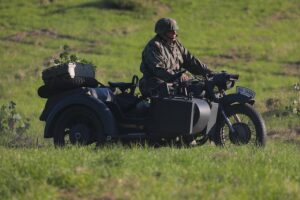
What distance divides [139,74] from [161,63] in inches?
684

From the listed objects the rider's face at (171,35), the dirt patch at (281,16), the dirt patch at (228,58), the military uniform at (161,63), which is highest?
the dirt patch at (281,16)

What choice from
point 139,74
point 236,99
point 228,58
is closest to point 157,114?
point 236,99

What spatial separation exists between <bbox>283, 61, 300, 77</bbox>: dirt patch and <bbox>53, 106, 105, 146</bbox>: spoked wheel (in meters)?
20.0

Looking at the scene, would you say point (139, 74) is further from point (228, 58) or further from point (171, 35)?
point (171, 35)

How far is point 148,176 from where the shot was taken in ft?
27.1

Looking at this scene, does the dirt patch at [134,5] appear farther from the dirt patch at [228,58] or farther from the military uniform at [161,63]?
the military uniform at [161,63]

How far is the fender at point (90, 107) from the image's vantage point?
37.9 feet

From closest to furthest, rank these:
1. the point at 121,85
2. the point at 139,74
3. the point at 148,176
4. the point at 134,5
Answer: the point at 148,176
the point at 121,85
the point at 139,74
the point at 134,5

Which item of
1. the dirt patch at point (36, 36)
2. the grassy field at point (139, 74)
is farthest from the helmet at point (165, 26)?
the dirt patch at point (36, 36)

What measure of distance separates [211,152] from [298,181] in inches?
72.0

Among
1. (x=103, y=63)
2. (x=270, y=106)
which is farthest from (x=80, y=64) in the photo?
(x=103, y=63)

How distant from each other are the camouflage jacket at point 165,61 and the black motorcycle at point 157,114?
26 centimetres

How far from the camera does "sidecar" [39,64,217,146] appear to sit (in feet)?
36.3

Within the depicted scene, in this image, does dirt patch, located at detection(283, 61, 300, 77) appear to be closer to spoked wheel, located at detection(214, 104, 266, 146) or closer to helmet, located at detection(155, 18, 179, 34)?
helmet, located at detection(155, 18, 179, 34)
